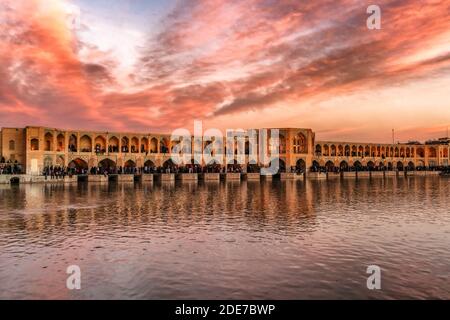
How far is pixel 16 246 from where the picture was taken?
1145 cm

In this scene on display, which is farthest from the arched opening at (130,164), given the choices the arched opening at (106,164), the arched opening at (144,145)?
the arched opening at (144,145)

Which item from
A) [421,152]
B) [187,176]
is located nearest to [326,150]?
[421,152]

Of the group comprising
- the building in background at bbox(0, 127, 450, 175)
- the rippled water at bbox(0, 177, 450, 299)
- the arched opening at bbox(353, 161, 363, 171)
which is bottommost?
the rippled water at bbox(0, 177, 450, 299)

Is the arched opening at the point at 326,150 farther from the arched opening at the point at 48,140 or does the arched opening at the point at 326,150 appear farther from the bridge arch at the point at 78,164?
the arched opening at the point at 48,140

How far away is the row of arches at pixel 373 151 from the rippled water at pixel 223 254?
6454cm

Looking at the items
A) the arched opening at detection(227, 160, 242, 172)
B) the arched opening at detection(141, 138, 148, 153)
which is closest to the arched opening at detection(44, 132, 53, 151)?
the arched opening at detection(141, 138, 148, 153)

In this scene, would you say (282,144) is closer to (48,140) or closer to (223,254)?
(48,140)

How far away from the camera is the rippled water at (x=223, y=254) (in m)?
7.79

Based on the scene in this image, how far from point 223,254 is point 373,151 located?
286 ft

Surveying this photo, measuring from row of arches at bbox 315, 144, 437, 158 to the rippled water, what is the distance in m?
64.5

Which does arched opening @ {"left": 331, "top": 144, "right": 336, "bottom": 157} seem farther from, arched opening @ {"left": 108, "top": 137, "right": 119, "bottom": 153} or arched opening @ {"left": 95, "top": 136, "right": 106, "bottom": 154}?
arched opening @ {"left": 95, "top": 136, "right": 106, "bottom": 154}

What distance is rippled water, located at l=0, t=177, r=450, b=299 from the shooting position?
25.6 ft
